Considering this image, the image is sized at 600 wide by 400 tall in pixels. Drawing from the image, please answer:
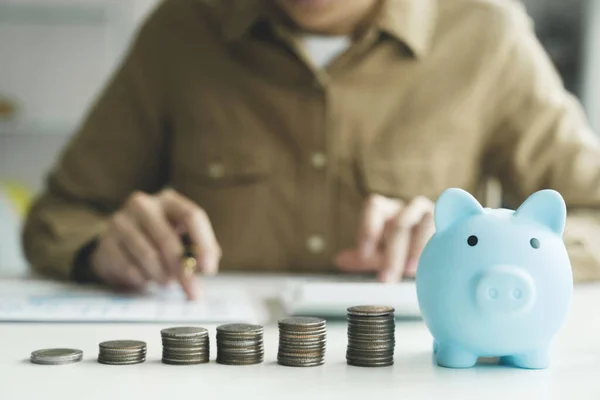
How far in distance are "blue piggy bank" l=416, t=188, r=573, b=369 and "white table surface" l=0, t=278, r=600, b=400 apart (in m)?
0.02

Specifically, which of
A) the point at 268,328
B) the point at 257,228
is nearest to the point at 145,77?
the point at 257,228

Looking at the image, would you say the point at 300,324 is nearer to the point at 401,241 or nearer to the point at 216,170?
the point at 401,241

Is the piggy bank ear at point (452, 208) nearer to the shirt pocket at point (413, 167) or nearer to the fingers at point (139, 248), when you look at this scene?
the fingers at point (139, 248)

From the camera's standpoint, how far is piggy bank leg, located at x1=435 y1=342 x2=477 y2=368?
588mm

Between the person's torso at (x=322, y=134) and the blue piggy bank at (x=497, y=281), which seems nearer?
the blue piggy bank at (x=497, y=281)

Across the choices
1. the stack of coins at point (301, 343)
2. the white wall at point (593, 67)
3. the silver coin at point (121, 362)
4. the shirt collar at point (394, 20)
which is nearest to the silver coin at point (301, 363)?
the stack of coins at point (301, 343)

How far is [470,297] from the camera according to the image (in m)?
0.56

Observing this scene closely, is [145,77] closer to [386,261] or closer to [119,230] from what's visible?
[119,230]

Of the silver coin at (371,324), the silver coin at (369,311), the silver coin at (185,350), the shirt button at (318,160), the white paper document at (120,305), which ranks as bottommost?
the silver coin at (185,350)

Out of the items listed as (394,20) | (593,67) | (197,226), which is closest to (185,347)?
(197,226)

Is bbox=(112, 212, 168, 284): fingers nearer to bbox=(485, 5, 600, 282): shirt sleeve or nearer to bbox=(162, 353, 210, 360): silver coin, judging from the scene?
bbox=(162, 353, 210, 360): silver coin

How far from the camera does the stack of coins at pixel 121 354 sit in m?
0.60

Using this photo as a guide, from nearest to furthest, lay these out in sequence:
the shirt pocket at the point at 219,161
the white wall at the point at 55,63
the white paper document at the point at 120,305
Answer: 1. the white paper document at the point at 120,305
2. the shirt pocket at the point at 219,161
3. the white wall at the point at 55,63

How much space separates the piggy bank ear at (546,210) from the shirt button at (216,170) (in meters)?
0.93
